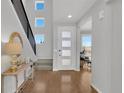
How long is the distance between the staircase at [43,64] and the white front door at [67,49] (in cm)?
79

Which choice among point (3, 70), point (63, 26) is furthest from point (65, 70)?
point (3, 70)

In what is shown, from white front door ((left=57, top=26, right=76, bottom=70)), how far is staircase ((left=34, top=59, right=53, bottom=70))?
2.59 feet

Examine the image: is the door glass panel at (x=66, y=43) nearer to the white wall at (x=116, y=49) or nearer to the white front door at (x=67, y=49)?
the white front door at (x=67, y=49)

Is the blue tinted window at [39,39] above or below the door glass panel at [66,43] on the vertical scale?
above

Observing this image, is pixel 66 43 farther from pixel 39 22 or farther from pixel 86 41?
pixel 86 41

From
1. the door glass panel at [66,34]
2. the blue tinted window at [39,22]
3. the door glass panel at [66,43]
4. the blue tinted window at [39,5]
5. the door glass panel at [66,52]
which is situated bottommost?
the door glass panel at [66,52]

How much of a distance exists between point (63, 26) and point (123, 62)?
5551 millimetres

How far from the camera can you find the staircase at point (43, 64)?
27.0 ft

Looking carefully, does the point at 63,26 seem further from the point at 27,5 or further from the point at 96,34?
the point at 96,34

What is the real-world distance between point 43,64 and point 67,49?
167 centimetres

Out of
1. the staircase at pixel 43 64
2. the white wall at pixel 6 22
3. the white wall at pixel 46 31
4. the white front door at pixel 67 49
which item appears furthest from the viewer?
the white wall at pixel 46 31

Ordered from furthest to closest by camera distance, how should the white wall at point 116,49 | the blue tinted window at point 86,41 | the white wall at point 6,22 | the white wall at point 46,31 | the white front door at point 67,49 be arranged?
the blue tinted window at point 86,41 < the white wall at point 46,31 < the white front door at point 67,49 < the white wall at point 6,22 < the white wall at point 116,49

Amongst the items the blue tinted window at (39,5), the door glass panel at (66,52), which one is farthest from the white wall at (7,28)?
the blue tinted window at (39,5)

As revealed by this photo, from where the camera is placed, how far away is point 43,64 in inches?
332
